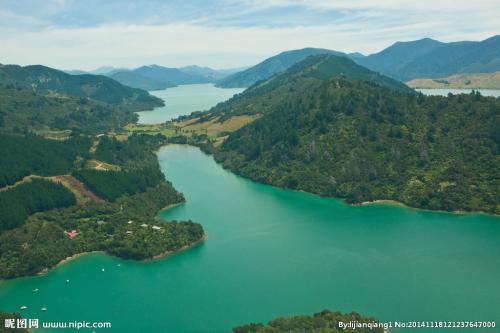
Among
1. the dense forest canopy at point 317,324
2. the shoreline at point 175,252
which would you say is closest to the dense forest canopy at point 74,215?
the shoreline at point 175,252

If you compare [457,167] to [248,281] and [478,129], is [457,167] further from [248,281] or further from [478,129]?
[248,281]

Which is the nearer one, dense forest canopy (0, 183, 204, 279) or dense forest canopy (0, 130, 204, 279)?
dense forest canopy (0, 183, 204, 279)

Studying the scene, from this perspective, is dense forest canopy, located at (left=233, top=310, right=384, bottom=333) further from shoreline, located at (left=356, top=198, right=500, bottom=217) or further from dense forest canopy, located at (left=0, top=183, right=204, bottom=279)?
shoreline, located at (left=356, top=198, right=500, bottom=217)

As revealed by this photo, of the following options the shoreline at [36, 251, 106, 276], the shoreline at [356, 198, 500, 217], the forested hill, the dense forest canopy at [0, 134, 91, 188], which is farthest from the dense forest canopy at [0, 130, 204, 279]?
the shoreline at [356, 198, 500, 217]

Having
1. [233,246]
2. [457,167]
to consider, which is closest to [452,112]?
[457,167]

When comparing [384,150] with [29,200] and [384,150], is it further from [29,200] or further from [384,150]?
[29,200]

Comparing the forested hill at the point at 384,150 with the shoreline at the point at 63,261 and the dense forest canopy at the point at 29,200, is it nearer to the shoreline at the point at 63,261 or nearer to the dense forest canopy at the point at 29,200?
the dense forest canopy at the point at 29,200
